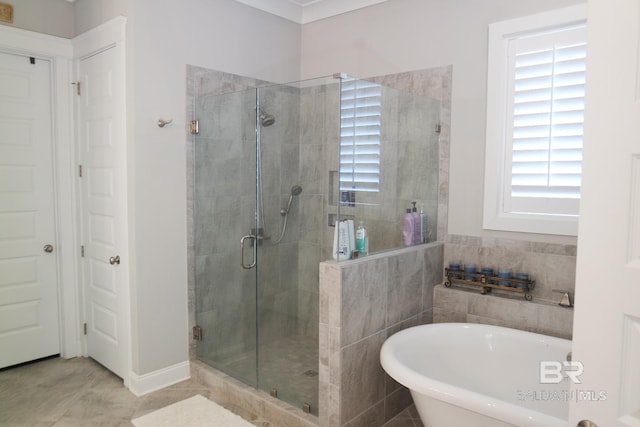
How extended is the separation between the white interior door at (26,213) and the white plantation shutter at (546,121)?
3231 mm

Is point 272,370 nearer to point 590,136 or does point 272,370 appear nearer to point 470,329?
point 470,329

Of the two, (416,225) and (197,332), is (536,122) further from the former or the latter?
(197,332)

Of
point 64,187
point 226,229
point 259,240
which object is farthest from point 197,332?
point 64,187

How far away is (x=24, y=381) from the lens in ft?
10.2

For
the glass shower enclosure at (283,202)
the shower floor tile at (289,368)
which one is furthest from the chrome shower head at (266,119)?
the shower floor tile at (289,368)

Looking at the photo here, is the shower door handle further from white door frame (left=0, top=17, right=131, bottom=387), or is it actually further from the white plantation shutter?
the white plantation shutter

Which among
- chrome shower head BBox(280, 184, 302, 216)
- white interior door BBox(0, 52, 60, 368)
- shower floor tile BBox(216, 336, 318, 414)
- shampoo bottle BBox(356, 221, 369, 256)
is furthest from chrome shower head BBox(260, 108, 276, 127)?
white interior door BBox(0, 52, 60, 368)

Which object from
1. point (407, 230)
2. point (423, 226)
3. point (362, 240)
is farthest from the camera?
point (423, 226)

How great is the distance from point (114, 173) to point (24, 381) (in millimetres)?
1561

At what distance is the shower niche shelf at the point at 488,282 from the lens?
271cm

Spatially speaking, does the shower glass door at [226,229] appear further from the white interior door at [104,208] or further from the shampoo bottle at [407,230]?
the shampoo bottle at [407,230]

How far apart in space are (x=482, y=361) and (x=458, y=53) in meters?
1.94

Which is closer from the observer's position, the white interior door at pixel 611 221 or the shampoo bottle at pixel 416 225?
the white interior door at pixel 611 221

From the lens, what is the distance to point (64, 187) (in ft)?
11.2
